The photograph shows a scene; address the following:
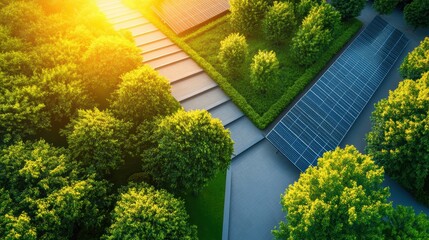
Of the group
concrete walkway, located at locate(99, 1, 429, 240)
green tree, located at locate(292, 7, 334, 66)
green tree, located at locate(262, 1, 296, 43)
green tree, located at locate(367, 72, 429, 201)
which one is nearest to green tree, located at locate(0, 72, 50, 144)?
concrete walkway, located at locate(99, 1, 429, 240)

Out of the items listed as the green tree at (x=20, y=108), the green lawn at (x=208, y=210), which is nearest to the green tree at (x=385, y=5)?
the green lawn at (x=208, y=210)

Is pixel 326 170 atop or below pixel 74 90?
below

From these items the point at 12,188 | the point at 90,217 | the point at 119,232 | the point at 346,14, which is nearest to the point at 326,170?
the point at 119,232

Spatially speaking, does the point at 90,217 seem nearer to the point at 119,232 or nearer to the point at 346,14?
the point at 119,232

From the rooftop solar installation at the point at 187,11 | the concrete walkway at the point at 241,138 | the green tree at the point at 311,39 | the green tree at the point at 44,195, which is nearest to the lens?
the green tree at the point at 44,195

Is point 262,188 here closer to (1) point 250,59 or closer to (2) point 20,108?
(1) point 250,59

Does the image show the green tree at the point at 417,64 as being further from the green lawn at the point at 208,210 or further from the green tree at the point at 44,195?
the green tree at the point at 44,195

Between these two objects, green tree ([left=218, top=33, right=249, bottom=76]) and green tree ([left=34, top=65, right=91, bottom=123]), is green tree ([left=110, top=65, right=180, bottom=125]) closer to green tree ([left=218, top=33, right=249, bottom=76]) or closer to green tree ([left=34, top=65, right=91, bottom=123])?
green tree ([left=34, top=65, right=91, bottom=123])
